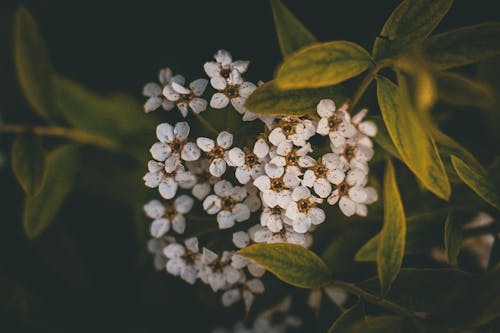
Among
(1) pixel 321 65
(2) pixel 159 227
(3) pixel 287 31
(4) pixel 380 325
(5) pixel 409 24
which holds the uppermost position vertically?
(3) pixel 287 31

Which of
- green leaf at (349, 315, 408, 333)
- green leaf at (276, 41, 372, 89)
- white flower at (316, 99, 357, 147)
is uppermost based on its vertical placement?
green leaf at (276, 41, 372, 89)

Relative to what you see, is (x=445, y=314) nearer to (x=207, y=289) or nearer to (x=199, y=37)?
(x=207, y=289)

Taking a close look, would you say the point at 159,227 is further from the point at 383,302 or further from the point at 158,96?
the point at 383,302

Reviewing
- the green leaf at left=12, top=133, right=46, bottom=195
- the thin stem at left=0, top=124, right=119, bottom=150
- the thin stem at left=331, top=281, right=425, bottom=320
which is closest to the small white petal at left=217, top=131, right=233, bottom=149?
the thin stem at left=331, top=281, right=425, bottom=320

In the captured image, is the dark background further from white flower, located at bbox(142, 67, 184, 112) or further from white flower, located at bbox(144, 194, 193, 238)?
white flower, located at bbox(142, 67, 184, 112)

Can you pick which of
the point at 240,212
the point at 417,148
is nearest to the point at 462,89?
the point at 417,148

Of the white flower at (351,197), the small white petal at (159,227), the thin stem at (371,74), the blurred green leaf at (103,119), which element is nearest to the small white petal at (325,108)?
the thin stem at (371,74)

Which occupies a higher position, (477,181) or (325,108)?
(325,108)
